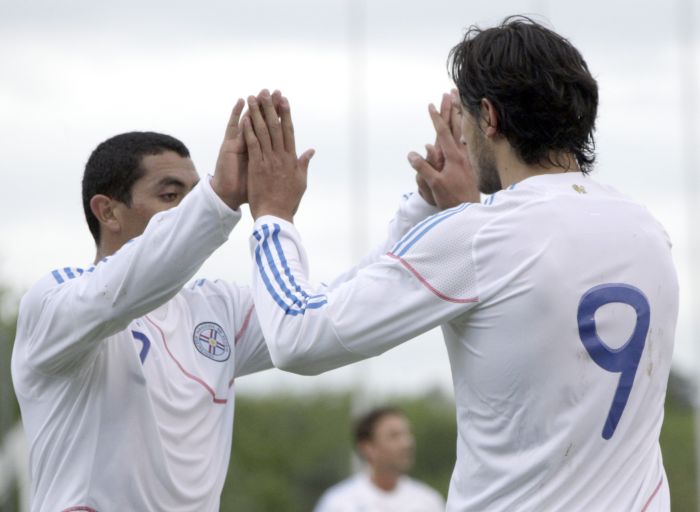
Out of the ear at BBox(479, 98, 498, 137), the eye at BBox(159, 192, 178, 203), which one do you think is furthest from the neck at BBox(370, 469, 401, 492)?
the ear at BBox(479, 98, 498, 137)

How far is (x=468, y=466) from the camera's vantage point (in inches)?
145

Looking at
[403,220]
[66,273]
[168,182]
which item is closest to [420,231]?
[403,220]

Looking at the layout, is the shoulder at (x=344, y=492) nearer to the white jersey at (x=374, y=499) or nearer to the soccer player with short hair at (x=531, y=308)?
the white jersey at (x=374, y=499)

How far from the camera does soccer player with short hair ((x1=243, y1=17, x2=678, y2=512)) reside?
358 centimetres

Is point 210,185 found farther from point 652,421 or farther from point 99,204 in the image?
point 652,421

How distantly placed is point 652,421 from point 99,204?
2.31m

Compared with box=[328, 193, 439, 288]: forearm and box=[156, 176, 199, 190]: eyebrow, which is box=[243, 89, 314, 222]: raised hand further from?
box=[156, 176, 199, 190]: eyebrow

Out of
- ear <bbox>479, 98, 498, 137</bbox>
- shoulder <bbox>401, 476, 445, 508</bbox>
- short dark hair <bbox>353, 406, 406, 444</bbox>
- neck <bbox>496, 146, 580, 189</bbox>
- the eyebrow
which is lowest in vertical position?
shoulder <bbox>401, 476, 445, 508</bbox>

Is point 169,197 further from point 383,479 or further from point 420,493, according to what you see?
point 420,493

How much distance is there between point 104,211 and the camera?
5023 millimetres

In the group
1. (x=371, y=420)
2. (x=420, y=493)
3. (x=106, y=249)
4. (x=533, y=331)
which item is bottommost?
(x=420, y=493)

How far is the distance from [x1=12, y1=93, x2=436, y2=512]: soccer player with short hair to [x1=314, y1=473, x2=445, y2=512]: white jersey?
5.49 m

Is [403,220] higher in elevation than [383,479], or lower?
higher

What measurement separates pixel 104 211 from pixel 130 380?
807mm
